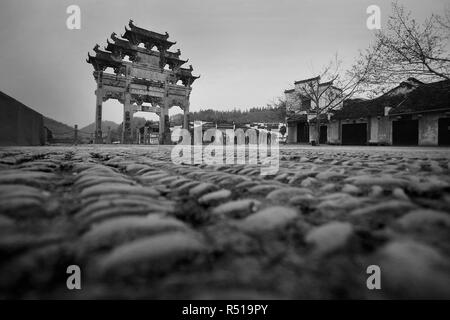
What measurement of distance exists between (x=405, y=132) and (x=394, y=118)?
1387 mm

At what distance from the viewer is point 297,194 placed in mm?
1289

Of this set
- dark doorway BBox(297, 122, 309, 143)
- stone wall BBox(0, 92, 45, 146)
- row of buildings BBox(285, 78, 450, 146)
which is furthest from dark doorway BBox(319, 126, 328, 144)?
stone wall BBox(0, 92, 45, 146)

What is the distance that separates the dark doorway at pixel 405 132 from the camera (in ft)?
59.7

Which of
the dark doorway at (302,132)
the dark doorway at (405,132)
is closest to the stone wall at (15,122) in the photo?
the dark doorway at (405,132)

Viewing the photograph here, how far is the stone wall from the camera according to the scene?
5.38 m

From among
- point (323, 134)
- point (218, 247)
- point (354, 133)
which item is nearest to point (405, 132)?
point (354, 133)

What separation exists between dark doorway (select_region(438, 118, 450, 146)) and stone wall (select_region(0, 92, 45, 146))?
76.5 feet

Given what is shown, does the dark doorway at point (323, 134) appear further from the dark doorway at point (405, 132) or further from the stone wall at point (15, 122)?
the stone wall at point (15, 122)

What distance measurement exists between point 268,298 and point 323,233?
33 centimetres

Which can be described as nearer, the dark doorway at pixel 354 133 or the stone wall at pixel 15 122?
the stone wall at pixel 15 122

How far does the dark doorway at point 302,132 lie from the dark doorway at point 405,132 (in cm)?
859

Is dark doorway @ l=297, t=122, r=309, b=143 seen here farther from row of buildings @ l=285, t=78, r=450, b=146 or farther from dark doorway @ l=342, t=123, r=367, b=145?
dark doorway @ l=342, t=123, r=367, b=145
